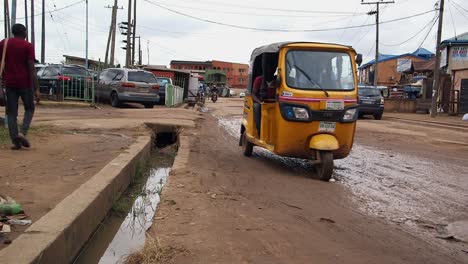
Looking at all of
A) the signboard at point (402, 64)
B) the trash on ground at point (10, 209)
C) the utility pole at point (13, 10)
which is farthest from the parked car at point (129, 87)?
the signboard at point (402, 64)

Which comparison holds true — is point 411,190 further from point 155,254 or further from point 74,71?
point 74,71

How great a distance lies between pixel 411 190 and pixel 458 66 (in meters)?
27.8

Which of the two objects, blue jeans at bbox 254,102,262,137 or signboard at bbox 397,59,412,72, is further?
signboard at bbox 397,59,412,72

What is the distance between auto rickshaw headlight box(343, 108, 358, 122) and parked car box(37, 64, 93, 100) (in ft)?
46.7

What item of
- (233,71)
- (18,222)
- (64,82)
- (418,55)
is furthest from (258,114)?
(233,71)

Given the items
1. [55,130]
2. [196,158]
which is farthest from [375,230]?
[55,130]

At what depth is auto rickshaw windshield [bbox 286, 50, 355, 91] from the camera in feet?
25.8

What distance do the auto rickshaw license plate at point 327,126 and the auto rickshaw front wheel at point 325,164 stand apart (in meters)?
0.35

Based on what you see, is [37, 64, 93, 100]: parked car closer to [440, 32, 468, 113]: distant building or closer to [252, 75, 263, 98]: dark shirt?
[252, 75, 263, 98]: dark shirt

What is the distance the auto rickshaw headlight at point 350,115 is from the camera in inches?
305

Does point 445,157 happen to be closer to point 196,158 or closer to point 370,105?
point 196,158

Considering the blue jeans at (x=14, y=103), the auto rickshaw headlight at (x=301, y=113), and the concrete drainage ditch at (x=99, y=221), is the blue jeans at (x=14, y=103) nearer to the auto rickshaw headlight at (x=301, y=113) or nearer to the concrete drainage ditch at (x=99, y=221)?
the concrete drainage ditch at (x=99, y=221)

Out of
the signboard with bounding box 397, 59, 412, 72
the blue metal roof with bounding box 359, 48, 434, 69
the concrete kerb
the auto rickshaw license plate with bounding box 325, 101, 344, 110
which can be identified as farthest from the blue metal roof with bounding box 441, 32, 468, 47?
the concrete kerb

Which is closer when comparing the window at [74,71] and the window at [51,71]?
the window at [51,71]
